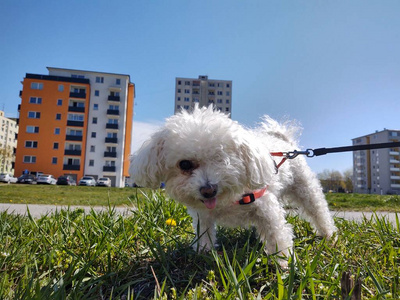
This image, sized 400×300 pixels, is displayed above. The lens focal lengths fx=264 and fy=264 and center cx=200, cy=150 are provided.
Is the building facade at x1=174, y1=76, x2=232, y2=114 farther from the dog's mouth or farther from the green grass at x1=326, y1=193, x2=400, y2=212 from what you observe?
the dog's mouth

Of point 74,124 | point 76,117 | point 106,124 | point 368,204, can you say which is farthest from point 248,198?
point 76,117

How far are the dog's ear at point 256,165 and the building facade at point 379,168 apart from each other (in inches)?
4001

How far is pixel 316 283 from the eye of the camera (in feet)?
5.55

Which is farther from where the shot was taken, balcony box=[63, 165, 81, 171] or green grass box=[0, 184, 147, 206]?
balcony box=[63, 165, 81, 171]

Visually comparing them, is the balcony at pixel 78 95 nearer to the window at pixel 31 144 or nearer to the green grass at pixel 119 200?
the window at pixel 31 144

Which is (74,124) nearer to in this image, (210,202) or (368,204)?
(368,204)

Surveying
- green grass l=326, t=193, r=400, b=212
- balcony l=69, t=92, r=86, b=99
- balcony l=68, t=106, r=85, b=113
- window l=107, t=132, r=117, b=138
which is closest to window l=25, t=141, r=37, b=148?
balcony l=68, t=106, r=85, b=113

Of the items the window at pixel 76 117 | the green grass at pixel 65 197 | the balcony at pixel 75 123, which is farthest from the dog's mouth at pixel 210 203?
the window at pixel 76 117

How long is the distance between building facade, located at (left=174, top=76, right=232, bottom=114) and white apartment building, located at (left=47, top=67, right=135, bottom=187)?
3451 cm

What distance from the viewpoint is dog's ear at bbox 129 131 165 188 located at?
2602mm

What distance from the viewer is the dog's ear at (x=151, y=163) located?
260 centimetres

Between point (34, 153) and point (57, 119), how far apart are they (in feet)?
27.1

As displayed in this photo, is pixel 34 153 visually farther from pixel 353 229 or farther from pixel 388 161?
pixel 388 161

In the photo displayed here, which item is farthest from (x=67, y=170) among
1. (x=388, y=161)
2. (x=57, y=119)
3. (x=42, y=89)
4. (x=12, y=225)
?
(x=388, y=161)
